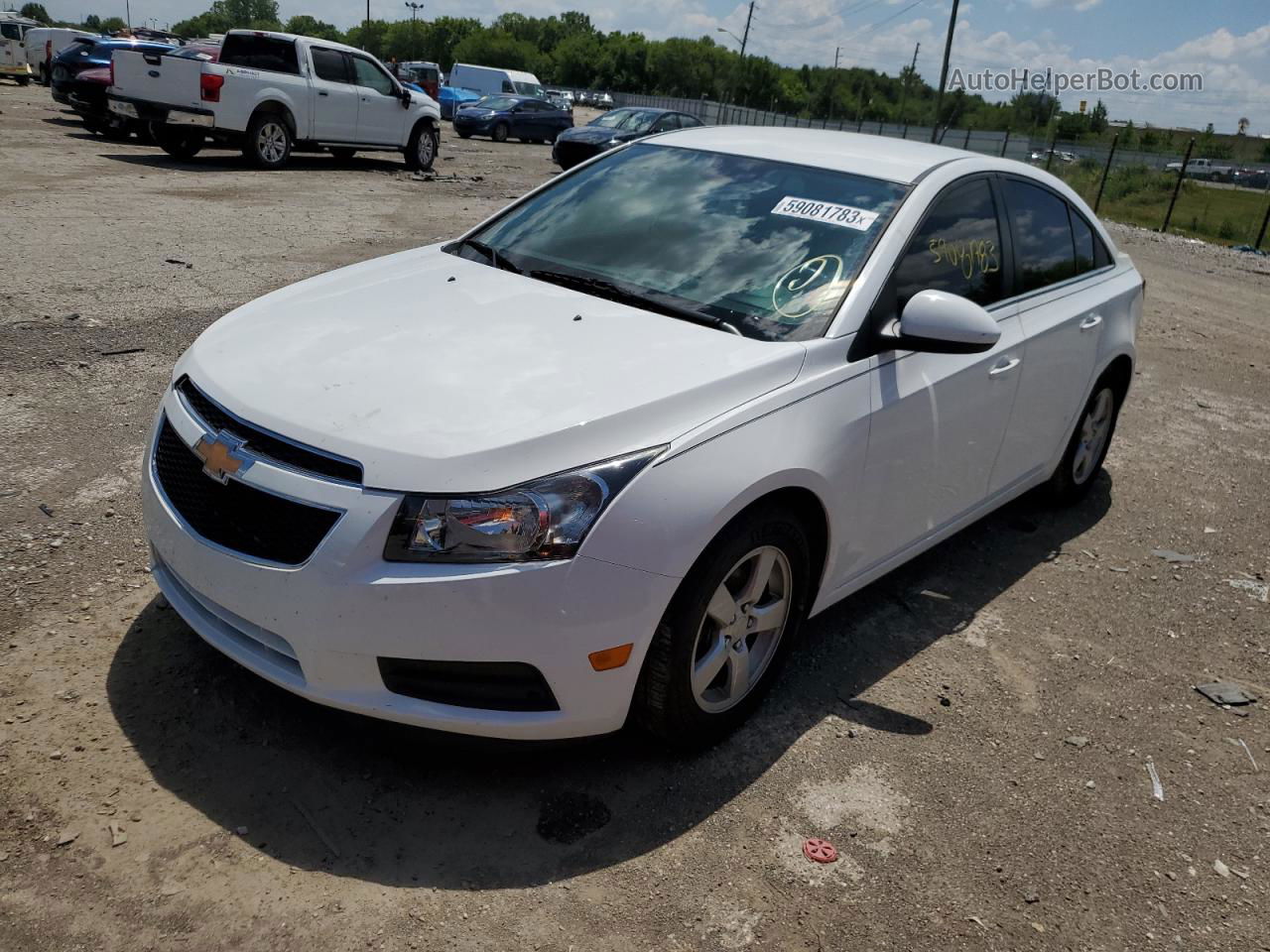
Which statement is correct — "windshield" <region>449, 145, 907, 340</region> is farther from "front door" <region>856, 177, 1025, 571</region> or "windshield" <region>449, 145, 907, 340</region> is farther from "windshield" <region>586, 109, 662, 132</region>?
"windshield" <region>586, 109, 662, 132</region>

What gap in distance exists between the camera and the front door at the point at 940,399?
3.40m

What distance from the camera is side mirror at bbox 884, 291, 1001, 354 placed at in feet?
10.6

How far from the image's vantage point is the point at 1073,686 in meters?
3.83

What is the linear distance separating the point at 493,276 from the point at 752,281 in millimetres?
934

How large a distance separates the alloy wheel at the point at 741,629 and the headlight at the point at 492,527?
22.0 inches

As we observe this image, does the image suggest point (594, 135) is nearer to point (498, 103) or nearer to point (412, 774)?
point (498, 103)

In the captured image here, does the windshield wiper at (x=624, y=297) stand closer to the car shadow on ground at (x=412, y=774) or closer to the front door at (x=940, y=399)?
the front door at (x=940, y=399)

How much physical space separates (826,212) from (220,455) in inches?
85.5

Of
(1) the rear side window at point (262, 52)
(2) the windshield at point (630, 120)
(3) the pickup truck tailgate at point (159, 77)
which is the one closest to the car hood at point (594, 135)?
(2) the windshield at point (630, 120)

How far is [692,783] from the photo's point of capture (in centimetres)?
299

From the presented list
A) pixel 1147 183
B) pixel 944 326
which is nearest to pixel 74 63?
pixel 944 326

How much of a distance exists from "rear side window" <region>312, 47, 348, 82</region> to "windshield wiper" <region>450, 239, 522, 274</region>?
44.3ft

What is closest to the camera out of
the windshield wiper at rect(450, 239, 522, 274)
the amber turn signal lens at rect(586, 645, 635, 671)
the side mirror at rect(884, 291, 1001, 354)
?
the amber turn signal lens at rect(586, 645, 635, 671)

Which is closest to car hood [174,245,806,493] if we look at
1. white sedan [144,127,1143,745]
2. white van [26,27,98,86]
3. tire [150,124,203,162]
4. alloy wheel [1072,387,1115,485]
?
white sedan [144,127,1143,745]
